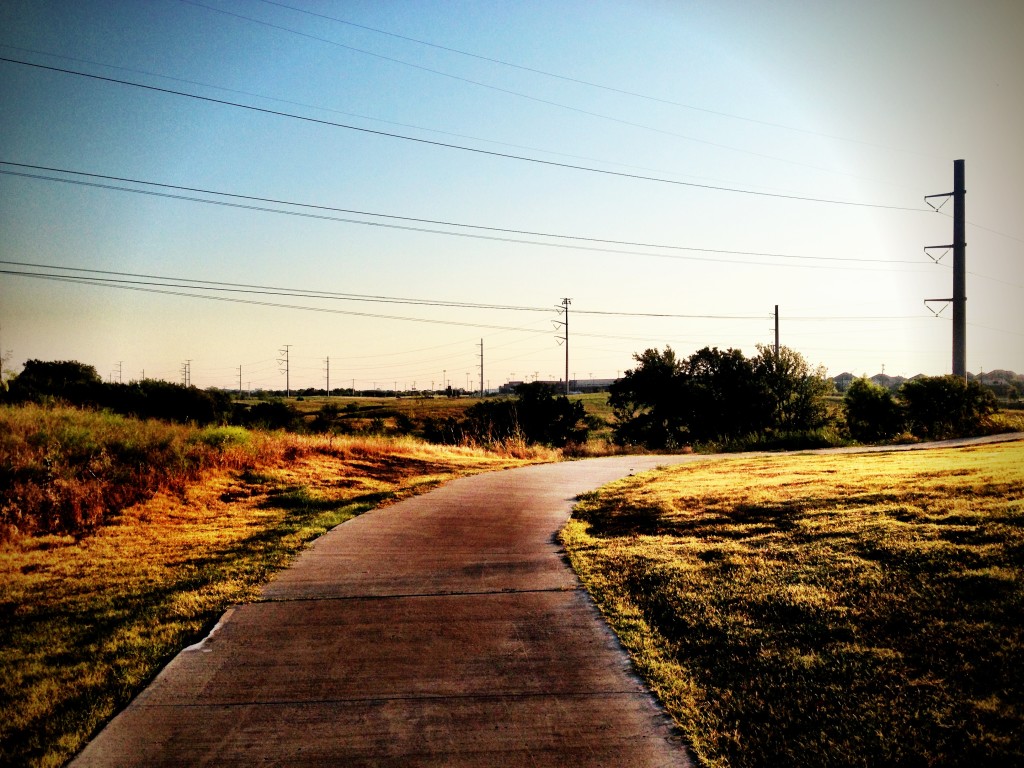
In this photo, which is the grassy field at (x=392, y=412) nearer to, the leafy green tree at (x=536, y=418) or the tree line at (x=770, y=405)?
the leafy green tree at (x=536, y=418)

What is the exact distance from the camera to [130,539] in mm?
8523

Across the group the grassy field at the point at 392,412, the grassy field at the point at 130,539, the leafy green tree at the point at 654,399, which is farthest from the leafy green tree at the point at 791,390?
the grassy field at the point at 130,539

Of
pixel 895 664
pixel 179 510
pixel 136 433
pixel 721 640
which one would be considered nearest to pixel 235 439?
pixel 136 433

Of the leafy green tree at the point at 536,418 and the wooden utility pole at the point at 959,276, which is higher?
the wooden utility pole at the point at 959,276

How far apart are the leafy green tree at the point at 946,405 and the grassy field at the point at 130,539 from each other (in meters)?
22.3

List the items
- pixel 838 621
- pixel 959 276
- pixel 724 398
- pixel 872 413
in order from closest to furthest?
pixel 838 621 → pixel 959 276 → pixel 872 413 → pixel 724 398

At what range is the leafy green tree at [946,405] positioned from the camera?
27172mm

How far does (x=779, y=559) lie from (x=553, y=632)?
2.69m

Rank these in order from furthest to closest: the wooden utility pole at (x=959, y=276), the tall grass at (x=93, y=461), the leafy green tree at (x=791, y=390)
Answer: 1. the leafy green tree at (x=791, y=390)
2. the wooden utility pole at (x=959, y=276)
3. the tall grass at (x=93, y=461)

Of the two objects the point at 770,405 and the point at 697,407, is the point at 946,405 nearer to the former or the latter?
the point at 770,405

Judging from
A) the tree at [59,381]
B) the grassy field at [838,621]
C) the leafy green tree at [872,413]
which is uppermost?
the tree at [59,381]

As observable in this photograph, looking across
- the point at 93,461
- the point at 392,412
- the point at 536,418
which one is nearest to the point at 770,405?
the point at 536,418

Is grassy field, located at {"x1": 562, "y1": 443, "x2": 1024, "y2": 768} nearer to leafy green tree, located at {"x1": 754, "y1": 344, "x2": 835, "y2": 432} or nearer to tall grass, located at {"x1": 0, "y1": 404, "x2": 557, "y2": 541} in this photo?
tall grass, located at {"x1": 0, "y1": 404, "x2": 557, "y2": 541}

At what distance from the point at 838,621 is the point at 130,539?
8478mm
